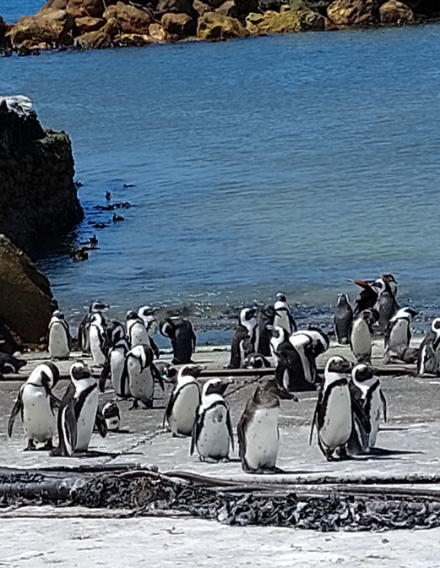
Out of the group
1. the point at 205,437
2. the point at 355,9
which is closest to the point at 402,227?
the point at 205,437

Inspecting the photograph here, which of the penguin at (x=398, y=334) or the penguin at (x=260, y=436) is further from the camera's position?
the penguin at (x=398, y=334)

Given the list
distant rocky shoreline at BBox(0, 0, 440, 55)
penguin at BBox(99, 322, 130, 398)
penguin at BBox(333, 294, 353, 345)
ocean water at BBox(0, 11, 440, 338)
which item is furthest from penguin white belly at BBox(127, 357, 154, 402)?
distant rocky shoreline at BBox(0, 0, 440, 55)

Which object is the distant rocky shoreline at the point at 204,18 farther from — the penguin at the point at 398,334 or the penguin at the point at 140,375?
the penguin at the point at 140,375

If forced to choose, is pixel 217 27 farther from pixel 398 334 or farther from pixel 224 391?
pixel 224 391

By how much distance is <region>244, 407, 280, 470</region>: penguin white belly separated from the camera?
25.8 ft

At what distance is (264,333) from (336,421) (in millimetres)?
5206

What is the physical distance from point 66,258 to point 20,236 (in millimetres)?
1466

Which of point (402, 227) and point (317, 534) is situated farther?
point (402, 227)

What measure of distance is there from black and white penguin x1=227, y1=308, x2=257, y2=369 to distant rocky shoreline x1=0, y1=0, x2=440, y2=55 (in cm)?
5760

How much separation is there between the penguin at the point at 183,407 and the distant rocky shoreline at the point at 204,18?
202 ft

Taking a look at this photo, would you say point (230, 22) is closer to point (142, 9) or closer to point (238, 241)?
point (142, 9)

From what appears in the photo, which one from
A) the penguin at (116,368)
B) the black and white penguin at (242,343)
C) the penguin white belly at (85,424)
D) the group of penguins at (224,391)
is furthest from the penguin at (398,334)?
the penguin white belly at (85,424)

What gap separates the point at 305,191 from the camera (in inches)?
1212

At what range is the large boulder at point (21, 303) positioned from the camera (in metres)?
15.9
